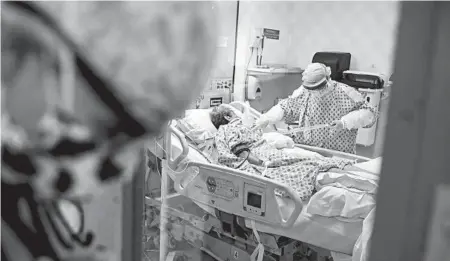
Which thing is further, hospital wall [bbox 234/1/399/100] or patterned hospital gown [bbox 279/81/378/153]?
hospital wall [bbox 234/1/399/100]

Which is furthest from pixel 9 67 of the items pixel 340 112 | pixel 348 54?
pixel 348 54

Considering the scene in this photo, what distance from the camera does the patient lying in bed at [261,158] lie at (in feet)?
6.37

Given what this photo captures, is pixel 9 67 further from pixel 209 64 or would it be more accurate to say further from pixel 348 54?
pixel 348 54

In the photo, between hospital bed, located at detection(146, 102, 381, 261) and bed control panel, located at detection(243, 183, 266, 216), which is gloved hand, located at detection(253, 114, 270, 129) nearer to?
hospital bed, located at detection(146, 102, 381, 261)

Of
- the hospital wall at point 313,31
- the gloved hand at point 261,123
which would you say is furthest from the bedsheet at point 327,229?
the hospital wall at point 313,31

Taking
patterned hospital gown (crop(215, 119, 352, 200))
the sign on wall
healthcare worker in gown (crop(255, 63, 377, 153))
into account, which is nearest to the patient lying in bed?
patterned hospital gown (crop(215, 119, 352, 200))

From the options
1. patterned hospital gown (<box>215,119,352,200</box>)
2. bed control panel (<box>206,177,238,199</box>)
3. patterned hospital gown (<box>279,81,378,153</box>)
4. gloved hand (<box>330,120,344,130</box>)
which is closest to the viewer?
bed control panel (<box>206,177,238,199</box>)

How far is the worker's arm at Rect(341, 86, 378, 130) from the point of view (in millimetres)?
2396

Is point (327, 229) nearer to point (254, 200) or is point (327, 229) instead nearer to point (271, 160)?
point (254, 200)

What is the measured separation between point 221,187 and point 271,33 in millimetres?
1946

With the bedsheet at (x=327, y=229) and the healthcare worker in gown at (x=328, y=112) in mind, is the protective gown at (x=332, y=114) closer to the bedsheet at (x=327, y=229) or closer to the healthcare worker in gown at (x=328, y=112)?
the healthcare worker in gown at (x=328, y=112)

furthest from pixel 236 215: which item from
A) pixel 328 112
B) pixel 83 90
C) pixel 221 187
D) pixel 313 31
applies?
pixel 313 31

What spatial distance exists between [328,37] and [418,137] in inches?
136

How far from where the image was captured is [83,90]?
49cm
